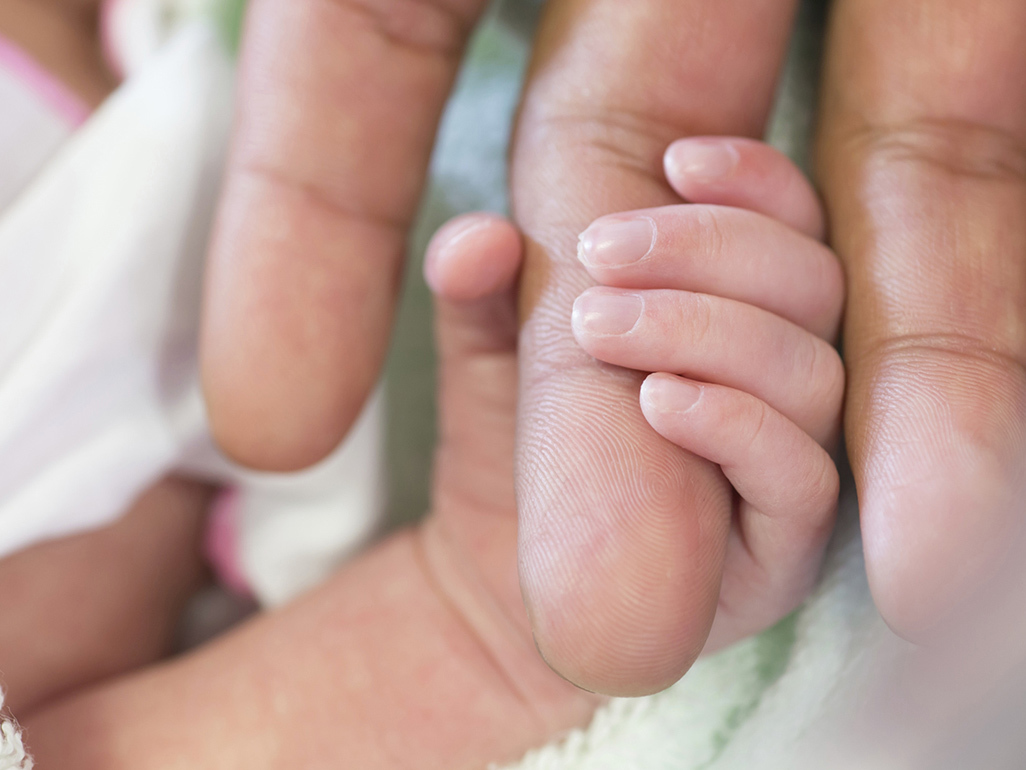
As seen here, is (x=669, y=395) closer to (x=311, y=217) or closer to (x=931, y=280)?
(x=931, y=280)

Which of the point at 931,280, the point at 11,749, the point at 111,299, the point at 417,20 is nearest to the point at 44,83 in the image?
the point at 111,299

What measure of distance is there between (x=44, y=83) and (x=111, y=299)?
0.15m

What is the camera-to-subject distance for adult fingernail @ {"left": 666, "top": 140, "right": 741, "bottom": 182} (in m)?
0.36

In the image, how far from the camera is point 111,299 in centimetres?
51

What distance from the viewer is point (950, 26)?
0.37 metres

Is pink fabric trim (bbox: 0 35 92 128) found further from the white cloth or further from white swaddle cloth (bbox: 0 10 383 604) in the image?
the white cloth

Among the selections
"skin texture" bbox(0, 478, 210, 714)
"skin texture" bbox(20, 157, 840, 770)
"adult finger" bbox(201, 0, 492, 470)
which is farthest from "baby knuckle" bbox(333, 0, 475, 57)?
"skin texture" bbox(0, 478, 210, 714)

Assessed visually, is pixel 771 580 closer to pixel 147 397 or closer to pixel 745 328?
pixel 745 328

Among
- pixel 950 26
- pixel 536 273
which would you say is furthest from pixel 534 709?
pixel 950 26

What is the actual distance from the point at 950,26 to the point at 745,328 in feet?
0.61

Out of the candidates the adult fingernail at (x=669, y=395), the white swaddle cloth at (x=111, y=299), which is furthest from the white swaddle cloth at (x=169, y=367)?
the adult fingernail at (x=669, y=395)

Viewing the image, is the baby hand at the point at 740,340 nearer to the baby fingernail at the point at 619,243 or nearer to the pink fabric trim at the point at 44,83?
the baby fingernail at the point at 619,243

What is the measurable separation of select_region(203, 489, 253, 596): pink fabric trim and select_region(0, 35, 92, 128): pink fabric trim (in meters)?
0.28

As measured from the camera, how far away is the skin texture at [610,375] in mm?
283
